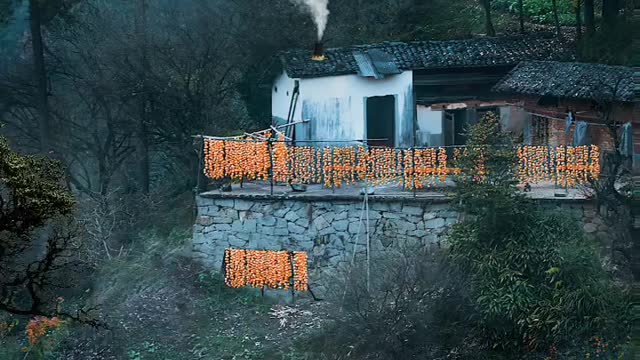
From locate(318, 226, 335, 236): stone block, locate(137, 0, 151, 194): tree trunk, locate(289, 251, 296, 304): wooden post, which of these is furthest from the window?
locate(137, 0, 151, 194): tree trunk

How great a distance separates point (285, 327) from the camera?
16.5 meters

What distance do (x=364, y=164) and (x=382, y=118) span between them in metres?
6.08

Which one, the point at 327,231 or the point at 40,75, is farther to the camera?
the point at 40,75

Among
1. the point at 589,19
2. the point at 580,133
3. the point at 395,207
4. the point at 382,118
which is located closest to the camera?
the point at 395,207

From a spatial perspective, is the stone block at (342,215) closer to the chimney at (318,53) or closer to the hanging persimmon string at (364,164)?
the hanging persimmon string at (364,164)

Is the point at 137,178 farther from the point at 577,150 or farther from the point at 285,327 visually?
the point at 577,150

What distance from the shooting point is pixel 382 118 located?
75.5 feet

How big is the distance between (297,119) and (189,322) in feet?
24.9

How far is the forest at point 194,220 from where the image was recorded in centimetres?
1396

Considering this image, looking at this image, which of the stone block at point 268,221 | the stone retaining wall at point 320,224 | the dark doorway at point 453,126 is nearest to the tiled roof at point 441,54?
the dark doorway at point 453,126

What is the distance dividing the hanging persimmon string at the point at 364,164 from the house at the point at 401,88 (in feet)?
11.6

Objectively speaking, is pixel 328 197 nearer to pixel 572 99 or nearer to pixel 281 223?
pixel 281 223

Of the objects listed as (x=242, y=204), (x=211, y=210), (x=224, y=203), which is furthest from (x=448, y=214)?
(x=211, y=210)

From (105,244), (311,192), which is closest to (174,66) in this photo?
(105,244)
